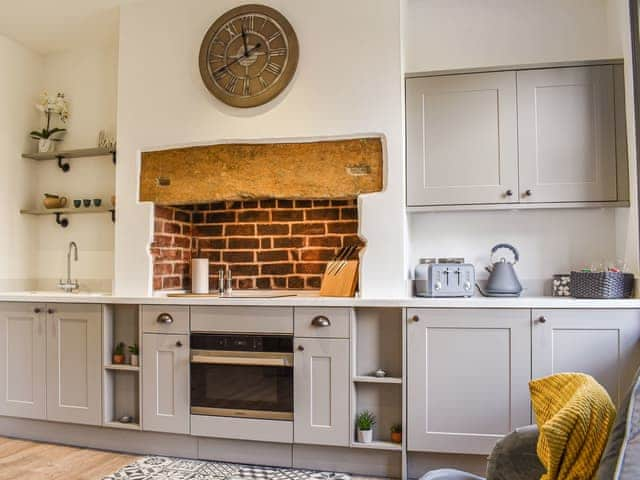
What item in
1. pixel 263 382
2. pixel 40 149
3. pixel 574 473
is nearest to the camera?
pixel 574 473

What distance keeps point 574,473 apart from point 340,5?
2.64 m

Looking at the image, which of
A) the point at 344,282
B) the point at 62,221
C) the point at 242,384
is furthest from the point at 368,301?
the point at 62,221

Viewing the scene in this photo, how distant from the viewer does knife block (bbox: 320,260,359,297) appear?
2.98 meters

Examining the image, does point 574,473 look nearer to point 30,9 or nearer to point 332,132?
point 332,132

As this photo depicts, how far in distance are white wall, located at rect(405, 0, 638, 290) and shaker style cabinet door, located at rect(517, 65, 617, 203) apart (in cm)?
30

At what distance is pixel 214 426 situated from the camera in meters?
2.97

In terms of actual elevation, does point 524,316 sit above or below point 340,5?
below

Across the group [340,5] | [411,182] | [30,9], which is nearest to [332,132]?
[411,182]

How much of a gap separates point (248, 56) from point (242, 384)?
1885mm

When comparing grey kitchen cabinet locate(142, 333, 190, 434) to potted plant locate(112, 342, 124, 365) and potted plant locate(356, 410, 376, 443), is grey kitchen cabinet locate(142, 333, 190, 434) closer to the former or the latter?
potted plant locate(112, 342, 124, 365)

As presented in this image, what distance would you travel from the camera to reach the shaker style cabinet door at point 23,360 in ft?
10.8

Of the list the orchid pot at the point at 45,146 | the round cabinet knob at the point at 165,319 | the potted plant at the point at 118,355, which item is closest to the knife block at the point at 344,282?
the round cabinet knob at the point at 165,319

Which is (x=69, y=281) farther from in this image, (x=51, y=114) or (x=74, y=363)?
(x=51, y=114)

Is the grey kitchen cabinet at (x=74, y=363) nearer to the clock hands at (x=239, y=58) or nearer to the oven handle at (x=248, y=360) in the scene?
the oven handle at (x=248, y=360)
